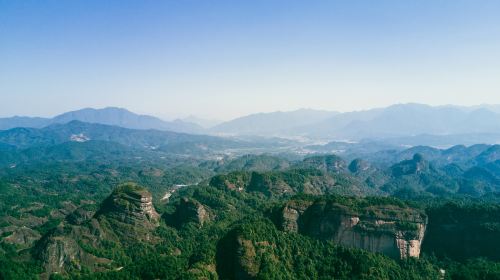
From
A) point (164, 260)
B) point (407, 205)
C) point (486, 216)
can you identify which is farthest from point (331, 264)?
point (486, 216)

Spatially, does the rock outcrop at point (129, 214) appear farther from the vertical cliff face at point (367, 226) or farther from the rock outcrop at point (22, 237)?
the vertical cliff face at point (367, 226)

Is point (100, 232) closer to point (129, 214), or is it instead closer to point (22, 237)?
point (129, 214)

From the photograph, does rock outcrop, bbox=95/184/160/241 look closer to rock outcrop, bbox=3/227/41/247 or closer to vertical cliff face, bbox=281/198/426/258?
rock outcrop, bbox=3/227/41/247

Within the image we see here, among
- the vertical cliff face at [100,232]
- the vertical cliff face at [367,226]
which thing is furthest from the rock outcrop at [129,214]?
the vertical cliff face at [367,226]

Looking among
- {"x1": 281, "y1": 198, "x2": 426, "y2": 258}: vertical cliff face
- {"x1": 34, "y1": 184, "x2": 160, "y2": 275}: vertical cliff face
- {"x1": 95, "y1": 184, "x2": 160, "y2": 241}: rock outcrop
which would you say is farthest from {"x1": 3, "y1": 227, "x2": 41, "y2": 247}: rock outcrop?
{"x1": 281, "y1": 198, "x2": 426, "y2": 258}: vertical cliff face

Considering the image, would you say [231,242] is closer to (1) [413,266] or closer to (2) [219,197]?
(1) [413,266]

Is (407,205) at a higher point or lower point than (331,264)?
higher

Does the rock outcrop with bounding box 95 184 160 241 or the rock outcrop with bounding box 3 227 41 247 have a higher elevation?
the rock outcrop with bounding box 95 184 160 241

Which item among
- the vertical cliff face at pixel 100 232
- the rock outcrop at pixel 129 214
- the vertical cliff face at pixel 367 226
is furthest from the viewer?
the rock outcrop at pixel 129 214
